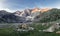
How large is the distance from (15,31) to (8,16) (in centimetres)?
153

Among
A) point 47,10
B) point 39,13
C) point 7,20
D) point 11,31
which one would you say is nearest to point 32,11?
point 39,13

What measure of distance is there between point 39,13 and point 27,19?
2.73 feet

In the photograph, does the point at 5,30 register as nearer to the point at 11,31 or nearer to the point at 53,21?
the point at 11,31

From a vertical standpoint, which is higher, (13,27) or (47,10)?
(47,10)

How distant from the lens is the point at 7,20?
8719 millimetres

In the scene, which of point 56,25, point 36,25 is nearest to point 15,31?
point 36,25

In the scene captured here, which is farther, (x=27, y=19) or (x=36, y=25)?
(x=27, y=19)

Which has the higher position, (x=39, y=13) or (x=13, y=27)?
(x=39, y=13)

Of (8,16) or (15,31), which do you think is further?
(8,16)

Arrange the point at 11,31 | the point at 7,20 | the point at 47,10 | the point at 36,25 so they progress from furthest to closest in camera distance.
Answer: the point at 47,10 < the point at 7,20 < the point at 36,25 < the point at 11,31

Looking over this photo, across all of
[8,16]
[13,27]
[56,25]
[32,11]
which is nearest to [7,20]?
[8,16]

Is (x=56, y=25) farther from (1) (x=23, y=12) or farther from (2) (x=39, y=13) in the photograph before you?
(1) (x=23, y=12)

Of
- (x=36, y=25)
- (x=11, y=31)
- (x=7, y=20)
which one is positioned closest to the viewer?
(x=11, y=31)

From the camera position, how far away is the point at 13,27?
7.88 m
